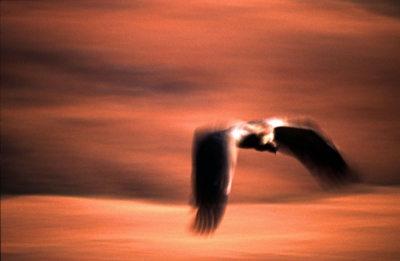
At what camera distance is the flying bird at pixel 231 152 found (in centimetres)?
369

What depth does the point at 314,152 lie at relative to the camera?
4820 millimetres

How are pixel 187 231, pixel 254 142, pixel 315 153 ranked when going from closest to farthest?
1. pixel 254 142
2. pixel 315 153
3. pixel 187 231

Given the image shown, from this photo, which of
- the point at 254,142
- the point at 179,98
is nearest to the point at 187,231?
the point at 254,142

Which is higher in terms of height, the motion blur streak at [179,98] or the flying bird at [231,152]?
the motion blur streak at [179,98]

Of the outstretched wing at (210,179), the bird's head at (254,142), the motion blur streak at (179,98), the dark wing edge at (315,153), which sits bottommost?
the outstretched wing at (210,179)

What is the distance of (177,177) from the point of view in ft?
23.6

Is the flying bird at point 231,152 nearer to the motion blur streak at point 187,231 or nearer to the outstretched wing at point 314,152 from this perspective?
the outstretched wing at point 314,152

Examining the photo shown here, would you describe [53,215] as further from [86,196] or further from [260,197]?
Result: [260,197]

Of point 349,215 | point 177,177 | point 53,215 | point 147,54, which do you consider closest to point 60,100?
point 147,54

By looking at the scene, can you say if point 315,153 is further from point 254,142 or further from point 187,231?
point 187,231

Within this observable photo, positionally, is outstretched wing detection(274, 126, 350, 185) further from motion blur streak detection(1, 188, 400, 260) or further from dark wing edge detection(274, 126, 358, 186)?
motion blur streak detection(1, 188, 400, 260)

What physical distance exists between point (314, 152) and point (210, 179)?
4.33 feet

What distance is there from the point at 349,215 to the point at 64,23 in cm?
572

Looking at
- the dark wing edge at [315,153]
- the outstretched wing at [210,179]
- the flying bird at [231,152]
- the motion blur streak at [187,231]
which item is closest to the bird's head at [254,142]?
the flying bird at [231,152]
